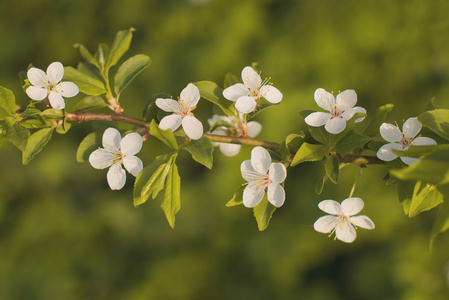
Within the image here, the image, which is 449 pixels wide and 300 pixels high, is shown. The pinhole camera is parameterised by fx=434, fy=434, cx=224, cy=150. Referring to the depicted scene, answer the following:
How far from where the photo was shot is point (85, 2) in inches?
136

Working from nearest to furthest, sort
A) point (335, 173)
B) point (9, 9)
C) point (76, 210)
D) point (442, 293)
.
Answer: point (335, 173)
point (442, 293)
point (76, 210)
point (9, 9)

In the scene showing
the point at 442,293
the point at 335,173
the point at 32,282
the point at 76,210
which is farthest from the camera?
the point at 76,210

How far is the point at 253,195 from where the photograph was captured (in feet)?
3.10

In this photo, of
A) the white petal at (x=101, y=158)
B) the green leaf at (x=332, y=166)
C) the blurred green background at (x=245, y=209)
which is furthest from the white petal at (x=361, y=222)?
the blurred green background at (x=245, y=209)

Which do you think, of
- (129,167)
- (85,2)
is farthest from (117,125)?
(85,2)

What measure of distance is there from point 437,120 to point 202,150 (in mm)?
473

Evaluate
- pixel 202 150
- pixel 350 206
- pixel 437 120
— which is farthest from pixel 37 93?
pixel 437 120

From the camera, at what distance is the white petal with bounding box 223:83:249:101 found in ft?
3.31

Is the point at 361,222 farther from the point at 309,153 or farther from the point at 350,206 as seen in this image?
A: the point at 309,153

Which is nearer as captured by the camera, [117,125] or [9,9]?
[117,125]

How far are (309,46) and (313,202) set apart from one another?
3.06 feet

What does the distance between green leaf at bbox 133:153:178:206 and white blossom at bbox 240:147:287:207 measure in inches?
7.0

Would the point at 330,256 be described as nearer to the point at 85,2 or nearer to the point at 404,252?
the point at 404,252

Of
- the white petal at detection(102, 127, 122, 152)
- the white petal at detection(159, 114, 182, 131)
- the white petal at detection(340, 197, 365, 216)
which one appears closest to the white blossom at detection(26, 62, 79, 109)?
the white petal at detection(102, 127, 122, 152)
